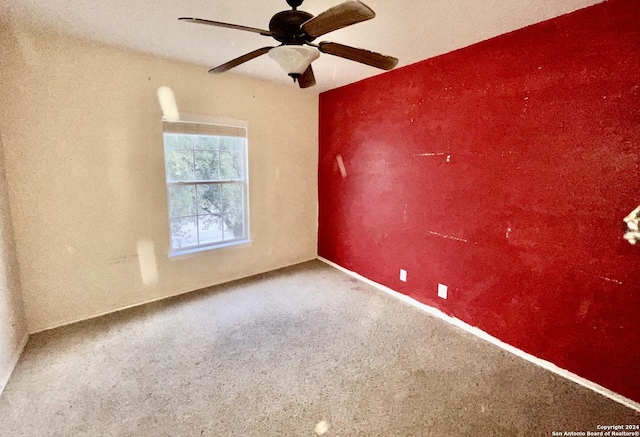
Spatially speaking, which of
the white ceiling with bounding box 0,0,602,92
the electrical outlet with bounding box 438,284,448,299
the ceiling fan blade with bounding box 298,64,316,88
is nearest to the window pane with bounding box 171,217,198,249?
the white ceiling with bounding box 0,0,602,92

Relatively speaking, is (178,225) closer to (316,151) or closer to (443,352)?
(316,151)

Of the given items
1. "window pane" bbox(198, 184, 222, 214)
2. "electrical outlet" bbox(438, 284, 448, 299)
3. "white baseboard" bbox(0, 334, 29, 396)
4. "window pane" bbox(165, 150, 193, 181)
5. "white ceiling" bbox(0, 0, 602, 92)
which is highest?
"white ceiling" bbox(0, 0, 602, 92)

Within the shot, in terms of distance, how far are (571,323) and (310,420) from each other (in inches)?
74.7

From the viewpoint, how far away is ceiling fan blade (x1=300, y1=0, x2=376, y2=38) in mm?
1110

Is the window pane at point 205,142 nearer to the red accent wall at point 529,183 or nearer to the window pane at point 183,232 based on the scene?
the window pane at point 183,232

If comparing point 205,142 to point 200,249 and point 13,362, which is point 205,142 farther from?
point 13,362

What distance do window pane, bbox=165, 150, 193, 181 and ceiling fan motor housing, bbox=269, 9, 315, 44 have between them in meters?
2.16

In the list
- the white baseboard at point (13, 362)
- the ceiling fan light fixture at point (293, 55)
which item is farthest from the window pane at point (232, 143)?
the white baseboard at point (13, 362)

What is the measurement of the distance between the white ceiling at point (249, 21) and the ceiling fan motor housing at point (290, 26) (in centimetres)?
55

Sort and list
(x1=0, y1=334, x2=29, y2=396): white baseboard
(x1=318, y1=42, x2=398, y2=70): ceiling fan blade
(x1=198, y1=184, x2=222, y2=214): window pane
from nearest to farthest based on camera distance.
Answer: (x1=318, y1=42, x2=398, y2=70): ceiling fan blade, (x1=0, y1=334, x2=29, y2=396): white baseboard, (x1=198, y1=184, x2=222, y2=214): window pane

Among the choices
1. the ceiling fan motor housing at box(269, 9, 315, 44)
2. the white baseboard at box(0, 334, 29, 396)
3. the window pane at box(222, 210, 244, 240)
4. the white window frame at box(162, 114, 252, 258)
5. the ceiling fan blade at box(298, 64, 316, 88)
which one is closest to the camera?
the ceiling fan motor housing at box(269, 9, 315, 44)

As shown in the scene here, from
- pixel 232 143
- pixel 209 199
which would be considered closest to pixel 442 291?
pixel 209 199

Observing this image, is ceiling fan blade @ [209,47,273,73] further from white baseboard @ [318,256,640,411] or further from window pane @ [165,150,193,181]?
white baseboard @ [318,256,640,411]

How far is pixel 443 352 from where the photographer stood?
2316mm
